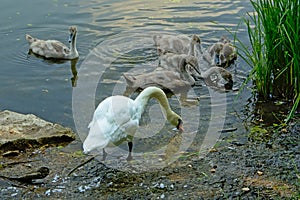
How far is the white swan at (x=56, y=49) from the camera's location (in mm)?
9008

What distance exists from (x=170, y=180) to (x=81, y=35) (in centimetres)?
568

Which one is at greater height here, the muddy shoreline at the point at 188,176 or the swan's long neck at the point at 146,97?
the swan's long neck at the point at 146,97

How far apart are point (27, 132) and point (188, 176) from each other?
→ 2.31m

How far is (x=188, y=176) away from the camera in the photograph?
4898mm

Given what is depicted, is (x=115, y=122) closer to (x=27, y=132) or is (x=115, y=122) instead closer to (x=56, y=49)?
(x=27, y=132)

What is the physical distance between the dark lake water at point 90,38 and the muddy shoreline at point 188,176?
3.64ft

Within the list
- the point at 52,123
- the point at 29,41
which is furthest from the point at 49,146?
the point at 29,41

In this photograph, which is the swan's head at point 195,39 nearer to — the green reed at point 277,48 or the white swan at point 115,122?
the green reed at point 277,48

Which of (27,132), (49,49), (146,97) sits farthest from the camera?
(49,49)

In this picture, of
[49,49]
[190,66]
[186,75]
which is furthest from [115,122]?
[49,49]

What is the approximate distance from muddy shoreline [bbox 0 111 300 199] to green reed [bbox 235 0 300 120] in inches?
32.1

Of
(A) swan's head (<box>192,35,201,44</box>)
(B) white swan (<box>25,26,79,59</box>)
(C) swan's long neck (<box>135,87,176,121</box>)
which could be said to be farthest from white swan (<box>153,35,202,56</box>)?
(C) swan's long neck (<box>135,87,176,121</box>)

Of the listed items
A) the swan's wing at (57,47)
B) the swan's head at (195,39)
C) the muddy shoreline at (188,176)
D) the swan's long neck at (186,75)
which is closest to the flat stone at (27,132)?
the muddy shoreline at (188,176)

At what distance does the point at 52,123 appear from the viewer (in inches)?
261
